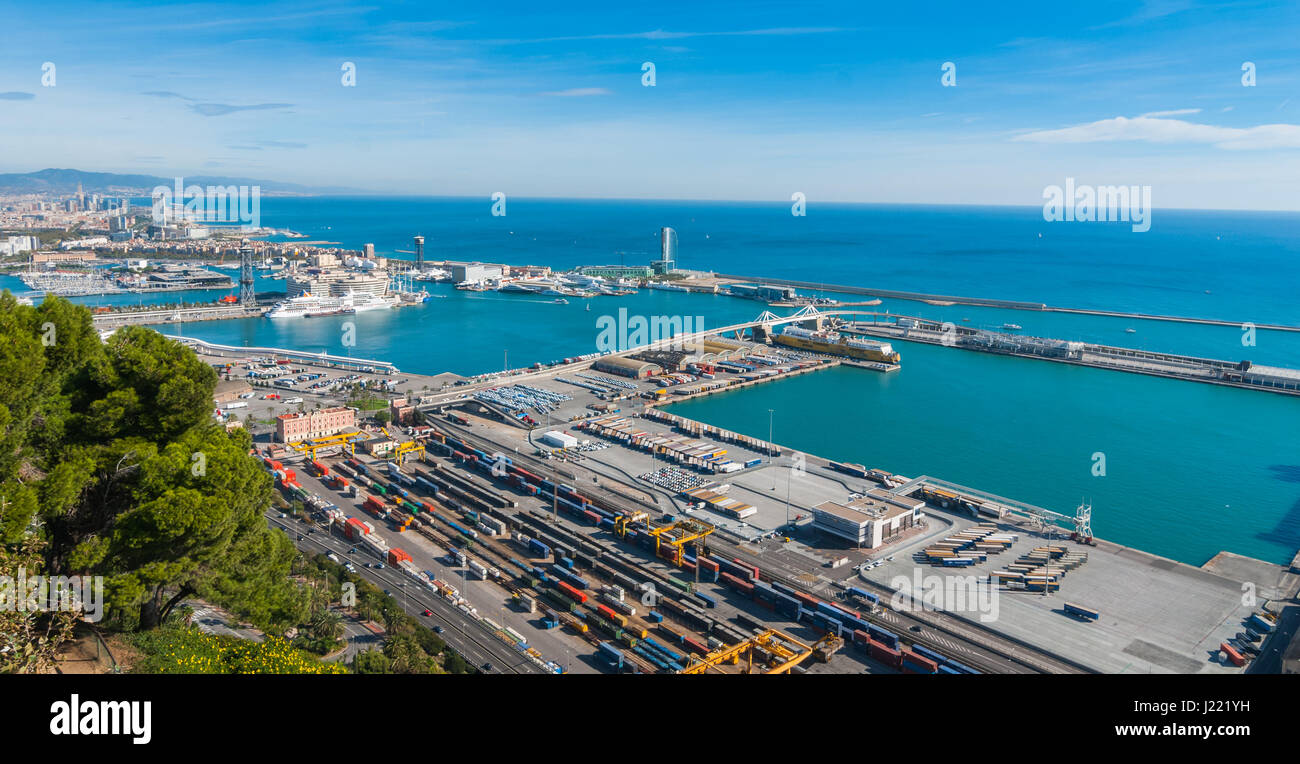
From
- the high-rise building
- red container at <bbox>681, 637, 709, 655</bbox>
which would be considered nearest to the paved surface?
red container at <bbox>681, 637, 709, 655</bbox>

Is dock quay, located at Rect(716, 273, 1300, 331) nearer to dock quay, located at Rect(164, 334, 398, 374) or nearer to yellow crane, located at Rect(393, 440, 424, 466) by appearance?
dock quay, located at Rect(164, 334, 398, 374)

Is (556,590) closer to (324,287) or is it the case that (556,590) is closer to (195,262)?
(324,287)

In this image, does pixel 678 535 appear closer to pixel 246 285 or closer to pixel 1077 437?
pixel 1077 437

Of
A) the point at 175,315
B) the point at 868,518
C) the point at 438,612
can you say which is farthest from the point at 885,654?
the point at 175,315

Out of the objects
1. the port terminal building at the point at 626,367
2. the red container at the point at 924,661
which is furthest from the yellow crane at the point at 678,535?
the port terminal building at the point at 626,367

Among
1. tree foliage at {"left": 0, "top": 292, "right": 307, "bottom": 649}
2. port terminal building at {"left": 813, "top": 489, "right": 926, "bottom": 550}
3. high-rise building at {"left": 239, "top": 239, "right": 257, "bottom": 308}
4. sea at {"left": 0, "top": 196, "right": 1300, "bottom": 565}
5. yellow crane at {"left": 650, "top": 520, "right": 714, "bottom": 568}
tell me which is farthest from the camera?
high-rise building at {"left": 239, "top": 239, "right": 257, "bottom": 308}

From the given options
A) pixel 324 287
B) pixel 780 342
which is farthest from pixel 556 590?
pixel 324 287

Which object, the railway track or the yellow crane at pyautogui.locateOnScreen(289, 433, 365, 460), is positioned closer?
the railway track
